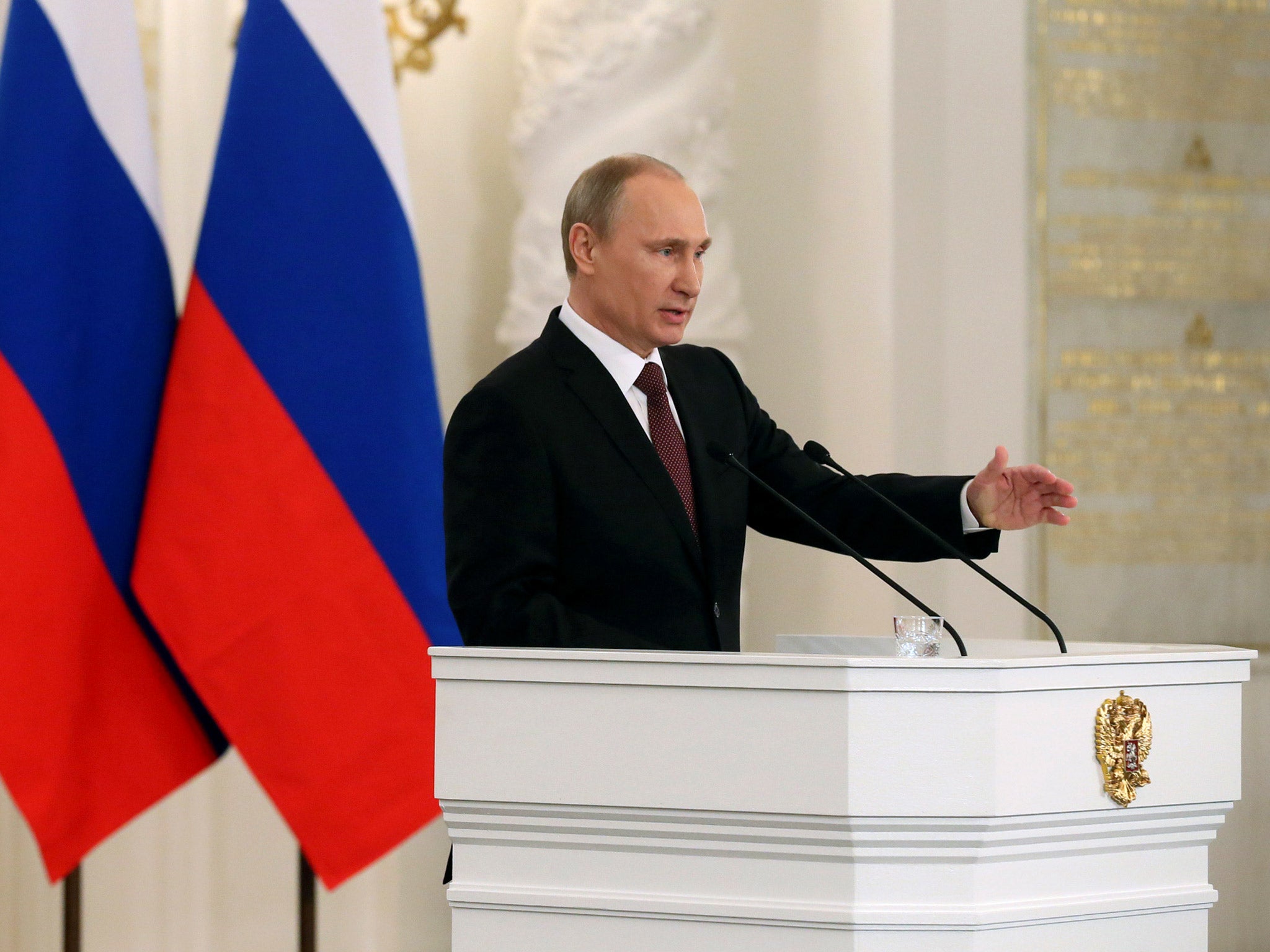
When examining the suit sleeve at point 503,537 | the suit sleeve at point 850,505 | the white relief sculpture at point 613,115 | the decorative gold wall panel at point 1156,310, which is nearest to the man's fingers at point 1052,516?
the suit sleeve at point 850,505

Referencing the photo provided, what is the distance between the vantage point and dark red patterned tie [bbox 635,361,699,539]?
6.98 feet

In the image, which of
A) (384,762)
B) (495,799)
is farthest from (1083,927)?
(384,762)

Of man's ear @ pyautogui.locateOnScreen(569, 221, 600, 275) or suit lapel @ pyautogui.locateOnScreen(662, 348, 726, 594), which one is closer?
suit lapel @ pyautogui.locateOnScreen(662, 348, 726, 594)

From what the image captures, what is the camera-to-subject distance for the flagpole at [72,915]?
3.27 meters

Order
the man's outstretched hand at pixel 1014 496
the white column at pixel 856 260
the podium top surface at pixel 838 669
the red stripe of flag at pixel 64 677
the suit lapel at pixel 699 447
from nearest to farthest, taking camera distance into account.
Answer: the podium top surface at pixel 838 669 < the man's outstretched hand at pixel 1014 496 < the suit lapel at pixel 699 447 < the red stripe of flag at pixel 64 677 < the white column at pixel 856 260

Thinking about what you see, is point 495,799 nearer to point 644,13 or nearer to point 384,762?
point 384,762

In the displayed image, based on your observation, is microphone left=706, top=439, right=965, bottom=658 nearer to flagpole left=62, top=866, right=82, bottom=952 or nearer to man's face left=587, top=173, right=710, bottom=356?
man's face left=587, top=173, right=710, bottom=356

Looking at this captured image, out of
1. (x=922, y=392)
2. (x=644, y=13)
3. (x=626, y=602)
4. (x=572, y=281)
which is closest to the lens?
(x=626, y=602)

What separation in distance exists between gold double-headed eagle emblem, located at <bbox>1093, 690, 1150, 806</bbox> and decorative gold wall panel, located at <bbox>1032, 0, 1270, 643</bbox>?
2.65m

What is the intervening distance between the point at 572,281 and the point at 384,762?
1.30m

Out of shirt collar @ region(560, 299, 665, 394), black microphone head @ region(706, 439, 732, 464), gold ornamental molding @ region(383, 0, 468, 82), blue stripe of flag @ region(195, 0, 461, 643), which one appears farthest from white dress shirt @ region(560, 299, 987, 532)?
gold ornamental molding @ region(383, 0, 468, 82)

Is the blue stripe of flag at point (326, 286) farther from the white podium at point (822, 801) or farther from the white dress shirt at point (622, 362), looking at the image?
the white podium at point (822, 801)

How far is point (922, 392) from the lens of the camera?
405 cm

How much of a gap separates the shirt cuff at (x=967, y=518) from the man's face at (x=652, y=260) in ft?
1.48
